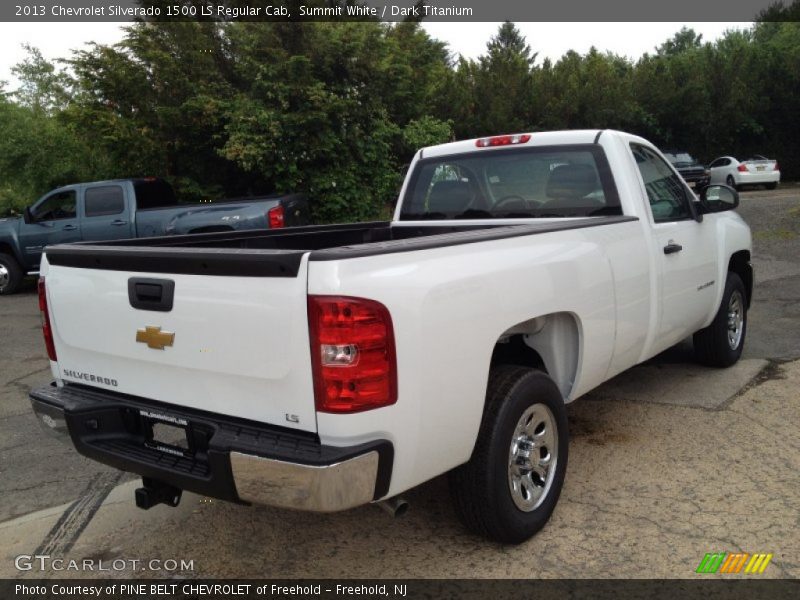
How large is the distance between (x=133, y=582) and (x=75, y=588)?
0.78 ft

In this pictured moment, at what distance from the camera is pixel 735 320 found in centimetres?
571

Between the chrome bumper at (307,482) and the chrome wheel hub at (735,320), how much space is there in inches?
161

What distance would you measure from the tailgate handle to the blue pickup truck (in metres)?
7.40

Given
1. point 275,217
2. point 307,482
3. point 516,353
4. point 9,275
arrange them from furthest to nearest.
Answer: point 9,275, point 275,217, point 516,353, point 307,482

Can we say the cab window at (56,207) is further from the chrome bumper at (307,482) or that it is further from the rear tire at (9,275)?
the chrome bumper at (307,482)

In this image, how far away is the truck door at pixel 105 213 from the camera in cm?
1144

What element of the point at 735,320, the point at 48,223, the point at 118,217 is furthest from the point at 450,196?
the point at 48,223

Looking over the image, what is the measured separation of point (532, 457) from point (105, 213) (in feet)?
33.7

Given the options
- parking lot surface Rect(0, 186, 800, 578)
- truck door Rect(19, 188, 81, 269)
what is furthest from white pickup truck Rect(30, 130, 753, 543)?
truck door Rect(19, 188, 81, 269)

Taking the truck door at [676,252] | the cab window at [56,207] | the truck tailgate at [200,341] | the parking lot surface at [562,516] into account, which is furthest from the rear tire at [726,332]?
the cab window at [56,207]

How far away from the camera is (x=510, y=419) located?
2936mm

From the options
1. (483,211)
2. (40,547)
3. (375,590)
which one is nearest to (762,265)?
(483,211)

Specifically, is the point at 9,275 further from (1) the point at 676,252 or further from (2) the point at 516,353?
(1) the point at 676,252

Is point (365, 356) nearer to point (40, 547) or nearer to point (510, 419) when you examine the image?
point (510, 419)
